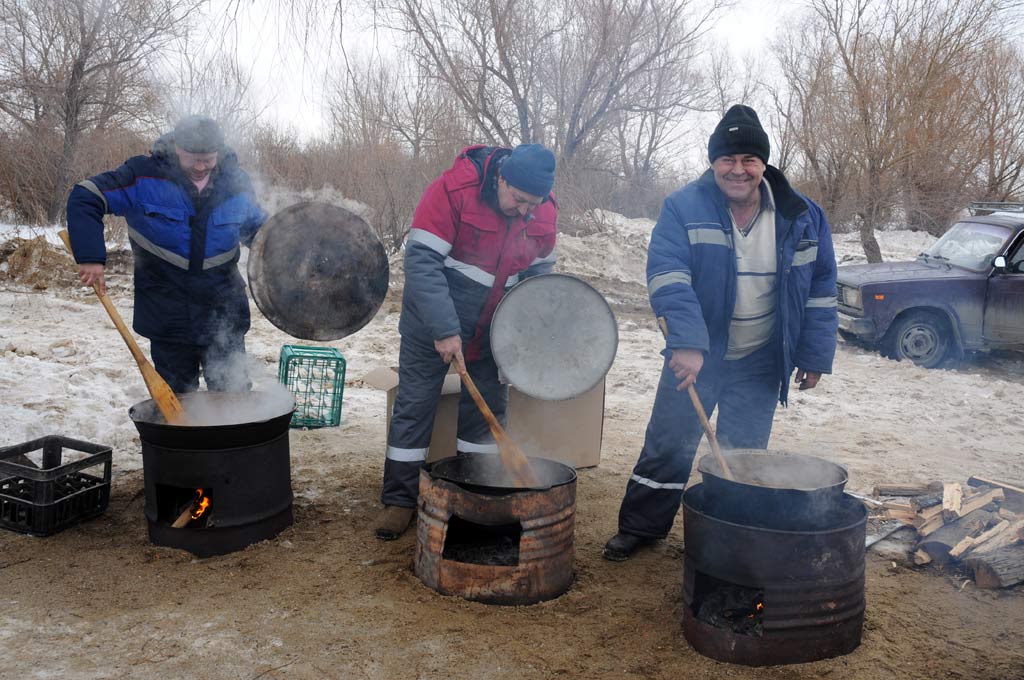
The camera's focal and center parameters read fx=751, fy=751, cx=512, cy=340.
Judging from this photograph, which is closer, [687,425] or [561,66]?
[687,425]

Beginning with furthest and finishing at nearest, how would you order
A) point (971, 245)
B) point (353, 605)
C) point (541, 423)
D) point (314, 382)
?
point (971, 245) → point (314, 382) → point (541, 423) → point (353, 605)

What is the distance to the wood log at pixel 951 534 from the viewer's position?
12.7 feet

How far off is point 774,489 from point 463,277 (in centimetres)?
191

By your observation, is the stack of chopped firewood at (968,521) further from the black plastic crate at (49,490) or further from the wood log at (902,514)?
the black plastic crate at (49,490)

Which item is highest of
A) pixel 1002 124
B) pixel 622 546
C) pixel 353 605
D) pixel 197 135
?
pixel 1002 124

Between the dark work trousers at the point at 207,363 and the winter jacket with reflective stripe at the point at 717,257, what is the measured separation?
2483 millimetres

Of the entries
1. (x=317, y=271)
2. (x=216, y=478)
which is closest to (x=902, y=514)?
(x=317, y=271)

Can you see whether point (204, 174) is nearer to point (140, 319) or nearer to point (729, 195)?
point (140, 319)

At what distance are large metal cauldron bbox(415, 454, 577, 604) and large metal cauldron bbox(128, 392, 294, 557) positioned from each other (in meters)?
0.89

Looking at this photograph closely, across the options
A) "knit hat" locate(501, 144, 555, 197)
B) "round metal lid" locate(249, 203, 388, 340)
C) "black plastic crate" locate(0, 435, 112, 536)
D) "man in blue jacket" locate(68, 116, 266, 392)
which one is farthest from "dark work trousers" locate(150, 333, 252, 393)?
"knit hat" locate(501, 144, 555, 197)

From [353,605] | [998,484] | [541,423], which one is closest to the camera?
[353,605]

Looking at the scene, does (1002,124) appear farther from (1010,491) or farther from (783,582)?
(783,582)

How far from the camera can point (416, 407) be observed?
412 centimetres

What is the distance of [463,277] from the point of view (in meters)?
3.98
